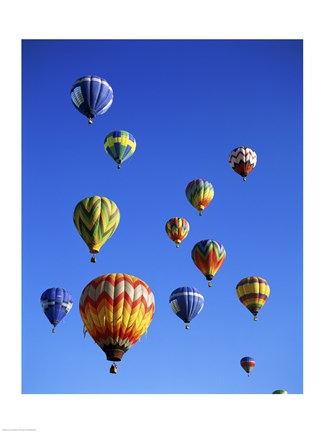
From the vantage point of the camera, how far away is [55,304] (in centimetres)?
2612

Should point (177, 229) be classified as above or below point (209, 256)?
above

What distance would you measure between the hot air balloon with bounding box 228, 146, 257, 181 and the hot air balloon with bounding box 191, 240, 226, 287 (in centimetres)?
302

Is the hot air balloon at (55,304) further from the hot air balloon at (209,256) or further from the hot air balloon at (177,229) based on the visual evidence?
the hot air balloon at (177,229)

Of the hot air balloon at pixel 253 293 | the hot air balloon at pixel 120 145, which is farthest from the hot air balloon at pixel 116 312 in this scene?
the hot air balloon at pixel 253 293

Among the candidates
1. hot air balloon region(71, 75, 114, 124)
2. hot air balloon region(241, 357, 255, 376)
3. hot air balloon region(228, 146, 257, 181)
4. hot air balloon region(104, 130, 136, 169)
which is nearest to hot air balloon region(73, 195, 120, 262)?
hot air balloon region(71, 75, 114, 124)

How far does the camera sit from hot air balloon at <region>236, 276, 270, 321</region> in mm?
26938

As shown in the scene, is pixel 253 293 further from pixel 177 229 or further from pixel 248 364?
pixel 248 364

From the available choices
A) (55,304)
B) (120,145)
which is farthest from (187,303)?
(120,145)

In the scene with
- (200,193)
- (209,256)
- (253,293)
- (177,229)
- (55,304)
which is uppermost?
(200,193)

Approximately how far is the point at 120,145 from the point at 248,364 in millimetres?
12430

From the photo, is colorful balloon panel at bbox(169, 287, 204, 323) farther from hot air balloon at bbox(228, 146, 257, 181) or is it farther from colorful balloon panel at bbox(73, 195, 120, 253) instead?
colorful balloon panel at bbox(73, 195, 120, 253)

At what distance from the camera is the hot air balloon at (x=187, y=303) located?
88.5 feet

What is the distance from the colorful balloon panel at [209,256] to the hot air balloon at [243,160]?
302cm

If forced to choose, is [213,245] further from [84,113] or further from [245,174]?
[84,113]
